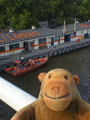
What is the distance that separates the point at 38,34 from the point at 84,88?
15.1 metres

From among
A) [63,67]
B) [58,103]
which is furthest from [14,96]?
[63,67]

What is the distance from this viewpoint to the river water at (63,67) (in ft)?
47.2

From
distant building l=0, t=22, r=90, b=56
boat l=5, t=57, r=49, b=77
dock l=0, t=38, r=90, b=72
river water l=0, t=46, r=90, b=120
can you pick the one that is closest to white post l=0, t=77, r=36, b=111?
river water l=0, t=46, r=90, b=120

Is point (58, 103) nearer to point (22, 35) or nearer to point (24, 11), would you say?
point (22, 35)

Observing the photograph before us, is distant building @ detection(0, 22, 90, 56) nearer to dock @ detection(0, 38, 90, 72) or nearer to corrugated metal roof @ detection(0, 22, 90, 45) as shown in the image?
corrugated metal roof @ detection(0, 22, 90, 45)

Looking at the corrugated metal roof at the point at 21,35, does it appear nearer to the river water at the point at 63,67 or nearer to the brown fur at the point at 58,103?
the river water at the point at 63,67

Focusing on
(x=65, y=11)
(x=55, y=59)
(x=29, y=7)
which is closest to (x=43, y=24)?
(x=65, y=11)

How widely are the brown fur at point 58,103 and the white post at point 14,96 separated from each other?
424 mm

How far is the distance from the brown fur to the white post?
1.39 ft

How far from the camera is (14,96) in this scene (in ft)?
9.25

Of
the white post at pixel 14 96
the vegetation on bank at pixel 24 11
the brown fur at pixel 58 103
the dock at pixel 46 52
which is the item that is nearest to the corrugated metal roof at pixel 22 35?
the dock at pixel 46 52

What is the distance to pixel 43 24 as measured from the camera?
4812 centimetres

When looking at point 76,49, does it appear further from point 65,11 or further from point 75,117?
point 75,117

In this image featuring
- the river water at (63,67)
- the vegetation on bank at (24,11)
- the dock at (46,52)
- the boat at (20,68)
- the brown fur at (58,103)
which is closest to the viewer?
the brown fur at (58,103)
